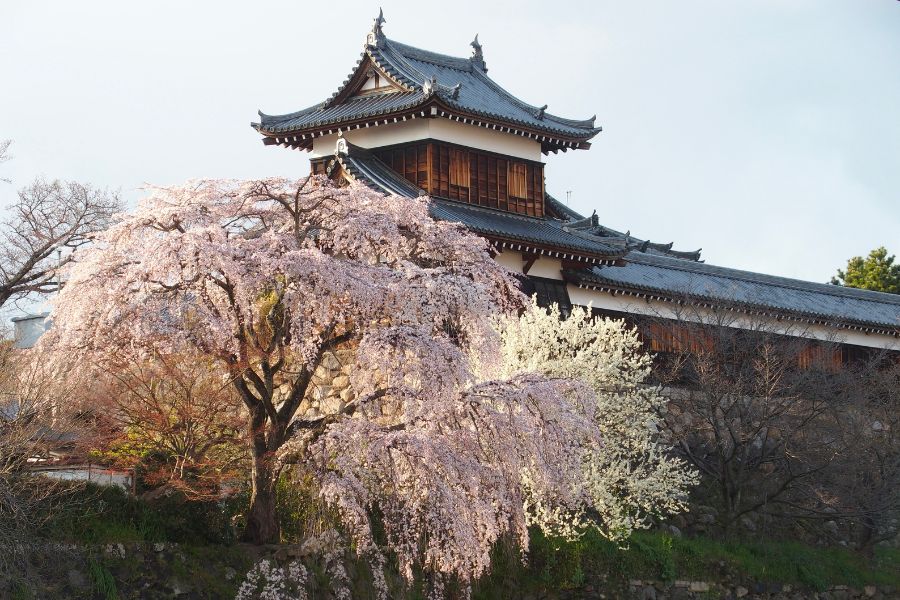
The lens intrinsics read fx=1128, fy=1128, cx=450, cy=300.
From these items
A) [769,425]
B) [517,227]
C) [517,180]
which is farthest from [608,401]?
[517,180]

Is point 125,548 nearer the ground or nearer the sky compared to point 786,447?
nearer the ground

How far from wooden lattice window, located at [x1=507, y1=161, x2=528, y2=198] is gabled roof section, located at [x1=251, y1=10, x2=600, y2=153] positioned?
72 centimetres

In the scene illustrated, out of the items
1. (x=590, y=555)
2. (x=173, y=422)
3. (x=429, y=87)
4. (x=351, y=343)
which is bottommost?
(x=590, y=555)

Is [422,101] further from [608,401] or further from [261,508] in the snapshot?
[261,508]

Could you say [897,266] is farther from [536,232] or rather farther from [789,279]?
[536,232]

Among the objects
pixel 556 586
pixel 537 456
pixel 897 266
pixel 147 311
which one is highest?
pixel 897 266

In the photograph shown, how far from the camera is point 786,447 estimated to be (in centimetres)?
2189

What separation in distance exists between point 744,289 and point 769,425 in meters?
6.40

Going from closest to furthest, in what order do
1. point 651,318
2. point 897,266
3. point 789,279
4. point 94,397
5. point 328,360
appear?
point 94,397 → point 328,360 → point 651,318 → point 789,279 → point 897,266

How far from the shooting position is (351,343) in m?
15.2

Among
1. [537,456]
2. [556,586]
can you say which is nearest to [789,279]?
[556,586]

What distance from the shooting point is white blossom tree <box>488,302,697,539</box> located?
735 inches

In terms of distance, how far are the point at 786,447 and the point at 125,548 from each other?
13.4m

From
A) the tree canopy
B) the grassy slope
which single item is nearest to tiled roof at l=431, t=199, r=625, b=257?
the grassy slope
